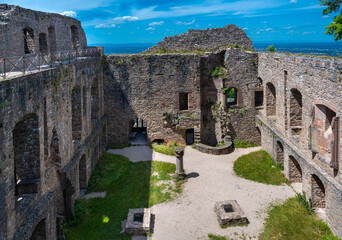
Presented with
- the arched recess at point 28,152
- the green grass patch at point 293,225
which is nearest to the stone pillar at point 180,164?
the green grass patch at point 293,225

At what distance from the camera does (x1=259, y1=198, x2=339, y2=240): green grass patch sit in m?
12.0

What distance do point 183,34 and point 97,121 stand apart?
28.8 feet

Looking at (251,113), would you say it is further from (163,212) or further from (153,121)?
(163,212)

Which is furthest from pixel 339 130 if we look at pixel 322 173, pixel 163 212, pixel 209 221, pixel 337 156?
pixel 163 212

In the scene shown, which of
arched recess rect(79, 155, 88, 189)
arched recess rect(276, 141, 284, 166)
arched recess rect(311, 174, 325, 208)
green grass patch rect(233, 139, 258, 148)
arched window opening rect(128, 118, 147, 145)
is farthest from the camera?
arched window opening rect(128, 118, 147, 145)

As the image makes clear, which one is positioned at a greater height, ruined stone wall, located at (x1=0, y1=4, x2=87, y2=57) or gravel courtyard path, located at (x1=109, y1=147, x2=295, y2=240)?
ruined stone wall, located at (x1=0, y1=4, x2=87, y2=57)

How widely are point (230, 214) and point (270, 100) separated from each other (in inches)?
359

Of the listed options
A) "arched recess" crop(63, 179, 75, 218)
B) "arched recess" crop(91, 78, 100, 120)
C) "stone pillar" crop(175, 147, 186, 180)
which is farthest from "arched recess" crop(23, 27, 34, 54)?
"stone pillar" crop(175, 147, 186, 180)

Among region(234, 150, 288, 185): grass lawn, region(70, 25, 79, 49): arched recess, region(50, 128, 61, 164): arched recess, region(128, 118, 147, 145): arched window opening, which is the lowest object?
region(234, 150, 288, 185): grass lawn

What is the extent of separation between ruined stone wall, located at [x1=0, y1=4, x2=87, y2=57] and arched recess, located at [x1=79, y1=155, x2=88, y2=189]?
5.74m

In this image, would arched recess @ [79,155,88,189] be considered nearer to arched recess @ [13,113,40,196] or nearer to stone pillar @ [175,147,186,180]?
stone pillar @ [175,147,186,180]

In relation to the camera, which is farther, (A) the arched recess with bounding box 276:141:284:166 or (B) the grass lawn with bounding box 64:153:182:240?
(A) the arched recess with bounding box 276:141:284:166

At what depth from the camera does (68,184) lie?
42.1 ft

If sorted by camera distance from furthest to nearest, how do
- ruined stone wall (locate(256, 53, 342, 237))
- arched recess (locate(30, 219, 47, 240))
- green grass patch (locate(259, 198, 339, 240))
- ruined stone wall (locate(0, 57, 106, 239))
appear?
1. green grass patch (locate(259, 198, 339, 240))
2. ruined stone wall (locate(256, 53, 342, 237))
3. arched recess (locate(30, 219, 47, 240))
4. ruined stone wall (locate(0, 57, 106, 239))
